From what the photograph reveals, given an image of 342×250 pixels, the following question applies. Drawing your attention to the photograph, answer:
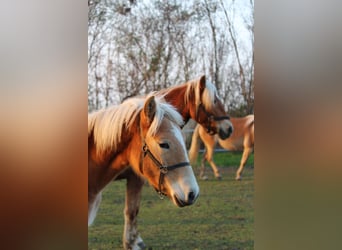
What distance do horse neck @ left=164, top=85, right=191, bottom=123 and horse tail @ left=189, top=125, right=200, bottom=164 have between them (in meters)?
0.13

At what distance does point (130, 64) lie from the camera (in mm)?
3650

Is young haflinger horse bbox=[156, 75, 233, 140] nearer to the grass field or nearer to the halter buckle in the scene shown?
the grass field

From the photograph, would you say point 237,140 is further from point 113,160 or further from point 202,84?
point 113,160

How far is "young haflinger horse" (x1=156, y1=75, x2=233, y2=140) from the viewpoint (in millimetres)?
3666

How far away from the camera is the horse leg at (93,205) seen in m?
3.65

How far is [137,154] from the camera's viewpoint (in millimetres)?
3645

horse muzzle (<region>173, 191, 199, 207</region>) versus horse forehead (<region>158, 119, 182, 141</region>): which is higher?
horse forehead (<region>158, 119, 182, 141</region>)

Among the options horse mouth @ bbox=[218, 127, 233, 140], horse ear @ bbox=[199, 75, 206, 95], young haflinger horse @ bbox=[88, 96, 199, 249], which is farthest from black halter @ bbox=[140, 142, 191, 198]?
horse ear @ bbox=[199, 75, 206, 95]

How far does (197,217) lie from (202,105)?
3.14 ft

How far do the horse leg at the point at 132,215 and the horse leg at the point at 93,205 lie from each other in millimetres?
239

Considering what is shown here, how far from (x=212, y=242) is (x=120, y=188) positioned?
3.00 ft
